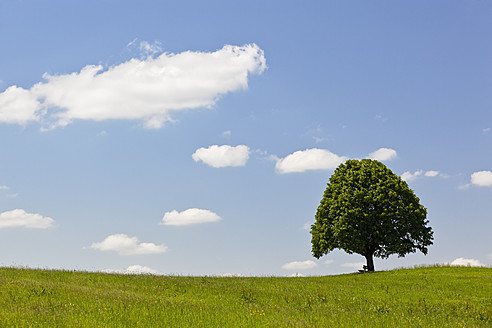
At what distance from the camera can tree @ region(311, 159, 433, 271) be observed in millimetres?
42906

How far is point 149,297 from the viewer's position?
17.6 m

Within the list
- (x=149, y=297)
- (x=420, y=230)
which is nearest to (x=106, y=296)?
(x=149, y=297)

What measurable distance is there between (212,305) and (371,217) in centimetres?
2923

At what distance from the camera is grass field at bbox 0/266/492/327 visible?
45.6ft

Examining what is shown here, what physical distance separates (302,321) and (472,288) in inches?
777

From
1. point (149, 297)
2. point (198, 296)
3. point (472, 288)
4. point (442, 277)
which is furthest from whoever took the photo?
point (442, 277)

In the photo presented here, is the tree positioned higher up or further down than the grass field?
higher up

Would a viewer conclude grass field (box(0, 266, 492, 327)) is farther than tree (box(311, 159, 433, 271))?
No

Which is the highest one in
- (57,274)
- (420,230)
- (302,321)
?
(420,230)

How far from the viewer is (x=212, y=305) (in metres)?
16.7

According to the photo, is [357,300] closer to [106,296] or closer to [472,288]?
A: [106,296]

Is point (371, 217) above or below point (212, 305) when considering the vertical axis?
above

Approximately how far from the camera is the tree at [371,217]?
42.9 m

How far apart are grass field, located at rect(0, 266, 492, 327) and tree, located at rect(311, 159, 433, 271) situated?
1680cm
